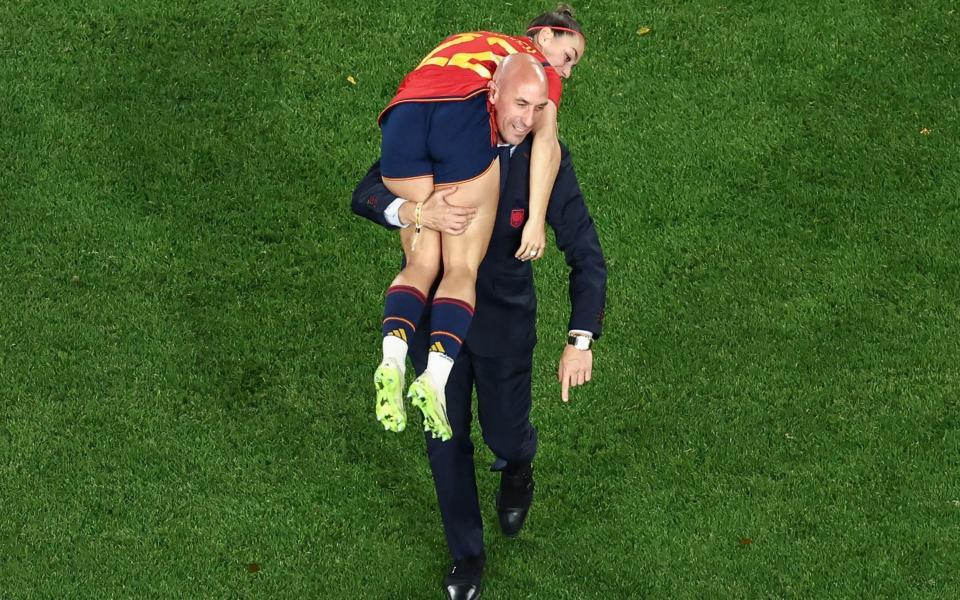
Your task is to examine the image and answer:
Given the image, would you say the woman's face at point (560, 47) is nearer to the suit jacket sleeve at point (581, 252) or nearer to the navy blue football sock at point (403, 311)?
the suit jacket sleeve at point (581, 252)

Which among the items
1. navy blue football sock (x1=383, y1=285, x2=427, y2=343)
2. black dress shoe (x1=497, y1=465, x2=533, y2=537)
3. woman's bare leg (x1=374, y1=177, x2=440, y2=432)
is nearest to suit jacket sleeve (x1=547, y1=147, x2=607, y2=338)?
woman's bare leg (x1=374, y1=177, x2=440, y2=432)

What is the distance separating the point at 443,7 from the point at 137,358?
3934 millimetres

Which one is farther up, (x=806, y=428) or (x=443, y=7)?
(x=443, y=7)

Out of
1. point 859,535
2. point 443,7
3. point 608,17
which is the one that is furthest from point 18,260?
point 859,535

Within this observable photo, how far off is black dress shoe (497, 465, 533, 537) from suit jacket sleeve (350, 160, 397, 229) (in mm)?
2004

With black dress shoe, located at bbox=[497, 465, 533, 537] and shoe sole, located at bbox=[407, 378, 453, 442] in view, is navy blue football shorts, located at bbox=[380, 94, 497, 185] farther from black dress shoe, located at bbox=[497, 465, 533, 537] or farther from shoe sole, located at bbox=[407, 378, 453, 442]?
black dress shoe, located at bbox=[497, 465, 533, 537]

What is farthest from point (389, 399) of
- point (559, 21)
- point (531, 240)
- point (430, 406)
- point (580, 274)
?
point (559, 21)

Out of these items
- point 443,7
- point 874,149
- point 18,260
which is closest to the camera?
point 18,260

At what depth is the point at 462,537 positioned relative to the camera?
27.9 feet

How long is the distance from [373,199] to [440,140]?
1.47 ft

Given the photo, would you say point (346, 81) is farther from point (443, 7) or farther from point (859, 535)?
point (859, 535)

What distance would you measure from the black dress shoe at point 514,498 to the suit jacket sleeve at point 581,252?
1321 mm

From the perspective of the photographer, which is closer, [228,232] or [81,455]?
[81,455]

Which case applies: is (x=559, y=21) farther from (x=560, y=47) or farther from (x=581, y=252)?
(x=581, y=252)
